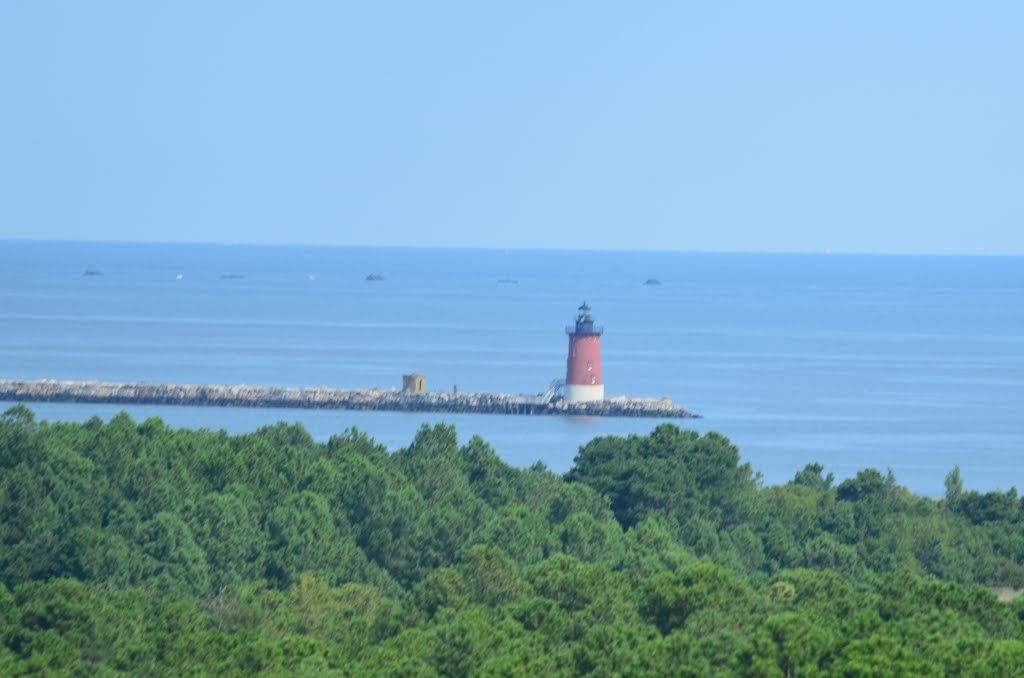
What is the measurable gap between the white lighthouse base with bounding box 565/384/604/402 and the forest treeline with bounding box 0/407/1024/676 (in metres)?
29.3

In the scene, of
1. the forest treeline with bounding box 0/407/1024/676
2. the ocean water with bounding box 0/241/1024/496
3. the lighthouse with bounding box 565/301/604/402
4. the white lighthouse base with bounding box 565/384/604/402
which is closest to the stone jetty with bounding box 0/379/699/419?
the white lighthouse base with bounding box 565/384/604/402

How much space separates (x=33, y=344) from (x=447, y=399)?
122ft

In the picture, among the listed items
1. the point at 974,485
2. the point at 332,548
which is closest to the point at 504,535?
the point at 332,548

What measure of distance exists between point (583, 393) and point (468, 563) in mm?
50333

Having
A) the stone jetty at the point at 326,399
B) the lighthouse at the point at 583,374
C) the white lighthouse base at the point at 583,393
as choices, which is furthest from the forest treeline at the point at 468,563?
the stone jetty at the point at 326,399

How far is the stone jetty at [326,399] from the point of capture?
7944 cm

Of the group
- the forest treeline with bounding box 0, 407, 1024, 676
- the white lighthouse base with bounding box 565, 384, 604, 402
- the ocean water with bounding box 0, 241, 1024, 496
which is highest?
the forest treeline with bounding box 0, 407, 1024, 676

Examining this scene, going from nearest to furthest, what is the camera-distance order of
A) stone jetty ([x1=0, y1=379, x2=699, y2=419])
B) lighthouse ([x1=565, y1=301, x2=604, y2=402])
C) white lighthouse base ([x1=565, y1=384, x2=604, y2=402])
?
1. lighthouse ([x1=565, y1=301, x2=604, y2=402])
2. white lighthouse base ([x1=565, y1=384, x2=604, y2=402])
3. stone jetty ([x1=0, y1=379, x2=699, y2=419])

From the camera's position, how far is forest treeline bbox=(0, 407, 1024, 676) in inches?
897

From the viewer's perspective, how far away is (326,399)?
8119 centimetres

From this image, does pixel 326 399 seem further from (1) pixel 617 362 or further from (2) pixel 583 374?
Answer: (1) pixel 617 362

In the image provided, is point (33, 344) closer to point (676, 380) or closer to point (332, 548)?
point (676, 380)

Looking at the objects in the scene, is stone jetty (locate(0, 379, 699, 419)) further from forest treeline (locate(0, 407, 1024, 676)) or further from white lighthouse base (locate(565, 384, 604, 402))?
forest treeline (locate(0, 407, 1024, 676))

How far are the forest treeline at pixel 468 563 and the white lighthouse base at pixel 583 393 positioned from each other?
29.3 meters
